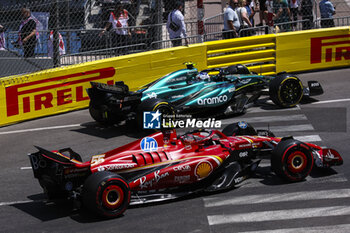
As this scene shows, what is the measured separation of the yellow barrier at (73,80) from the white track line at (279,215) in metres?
7.11

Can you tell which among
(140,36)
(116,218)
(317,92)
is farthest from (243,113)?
(116,218)

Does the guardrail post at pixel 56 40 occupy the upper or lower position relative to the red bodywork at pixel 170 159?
upper

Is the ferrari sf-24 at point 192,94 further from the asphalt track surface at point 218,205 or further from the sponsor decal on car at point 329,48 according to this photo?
the sponsor decal on car at point 329,48

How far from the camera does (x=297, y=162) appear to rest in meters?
8.65

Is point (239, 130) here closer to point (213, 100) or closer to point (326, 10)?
point (213, 100)

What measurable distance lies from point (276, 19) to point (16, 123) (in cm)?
879

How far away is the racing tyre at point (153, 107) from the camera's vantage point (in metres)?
11.4

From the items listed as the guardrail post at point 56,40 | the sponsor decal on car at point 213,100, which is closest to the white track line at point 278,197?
the sponsor decal on car at point 213,100

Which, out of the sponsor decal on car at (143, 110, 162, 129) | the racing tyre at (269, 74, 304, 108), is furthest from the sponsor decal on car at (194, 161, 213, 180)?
the racing tyre at (269, 74, 304, 108)

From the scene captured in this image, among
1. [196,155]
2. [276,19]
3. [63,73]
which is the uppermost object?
[276,19]

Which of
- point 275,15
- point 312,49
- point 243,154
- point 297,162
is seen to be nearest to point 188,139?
point 243,154

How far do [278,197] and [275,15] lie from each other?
35.5 ft

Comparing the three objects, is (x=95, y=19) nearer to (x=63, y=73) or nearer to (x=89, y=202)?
A: (x=63, y=73)

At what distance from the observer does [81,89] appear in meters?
14.1
